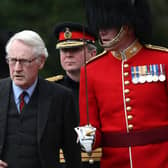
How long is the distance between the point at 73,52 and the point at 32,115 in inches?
71.4

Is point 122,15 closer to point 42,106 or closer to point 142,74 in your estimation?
point 142,74

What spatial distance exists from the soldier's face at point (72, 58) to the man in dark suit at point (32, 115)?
52.3 inches

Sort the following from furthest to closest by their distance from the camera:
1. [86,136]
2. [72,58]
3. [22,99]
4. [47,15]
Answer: [47,15]
[72,58]
[22,99]
[86,136]

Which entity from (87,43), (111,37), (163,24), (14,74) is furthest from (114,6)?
(163,24)

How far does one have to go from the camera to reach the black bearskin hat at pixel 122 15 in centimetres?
871

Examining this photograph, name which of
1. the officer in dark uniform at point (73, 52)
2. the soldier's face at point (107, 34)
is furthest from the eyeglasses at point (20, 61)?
the officer in dark uniform at point (73, 52)

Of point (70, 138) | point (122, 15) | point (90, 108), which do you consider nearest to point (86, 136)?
point (90, 108)

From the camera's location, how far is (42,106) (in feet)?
28.5

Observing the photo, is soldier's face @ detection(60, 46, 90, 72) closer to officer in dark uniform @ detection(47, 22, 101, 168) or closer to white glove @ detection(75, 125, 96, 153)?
officer in dark uniform @ detection(47, 22, 101, 168)

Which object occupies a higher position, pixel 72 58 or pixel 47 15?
pixel 47 15

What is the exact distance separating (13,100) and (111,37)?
0.85 m

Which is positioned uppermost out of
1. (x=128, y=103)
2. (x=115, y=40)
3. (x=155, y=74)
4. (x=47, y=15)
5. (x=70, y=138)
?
(x=47, y=15)

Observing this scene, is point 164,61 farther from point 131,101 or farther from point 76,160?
point 76,160

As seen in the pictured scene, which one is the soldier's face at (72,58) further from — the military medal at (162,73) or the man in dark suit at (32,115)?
the military medal at (162,73)
